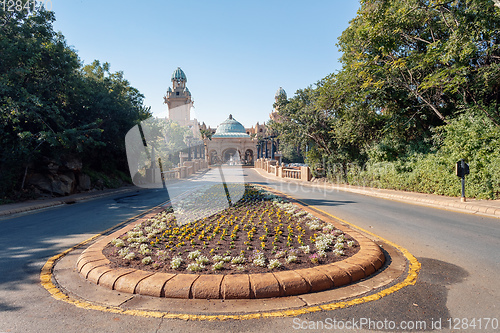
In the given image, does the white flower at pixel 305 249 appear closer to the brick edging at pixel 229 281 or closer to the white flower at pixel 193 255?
the brick edging at pixel 229 281

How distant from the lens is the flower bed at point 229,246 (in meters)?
4.21

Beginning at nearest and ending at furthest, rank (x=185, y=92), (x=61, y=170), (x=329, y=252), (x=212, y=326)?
1. (x=212, y=326)
2. (x=329, y=252)
3. (x=61, y=170)
4. (x=185, y=92)

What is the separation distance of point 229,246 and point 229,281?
5.28 feet

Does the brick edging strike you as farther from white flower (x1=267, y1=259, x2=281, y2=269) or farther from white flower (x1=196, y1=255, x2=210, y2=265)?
white flower (x1=196, y1=255, x2=210, y2=265)

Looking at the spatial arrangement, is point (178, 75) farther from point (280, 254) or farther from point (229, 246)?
point (280, 254)

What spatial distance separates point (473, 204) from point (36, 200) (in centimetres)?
1792

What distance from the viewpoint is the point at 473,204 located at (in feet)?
34.5

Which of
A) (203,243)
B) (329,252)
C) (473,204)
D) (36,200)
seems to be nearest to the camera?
(329,252)

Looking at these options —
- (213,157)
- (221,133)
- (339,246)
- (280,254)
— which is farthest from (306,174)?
(221,133)

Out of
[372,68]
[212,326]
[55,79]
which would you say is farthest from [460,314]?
[55,79]

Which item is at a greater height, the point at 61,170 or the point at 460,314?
the point at 61,170

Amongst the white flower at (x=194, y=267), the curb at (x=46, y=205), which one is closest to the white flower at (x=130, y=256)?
the white flower at (x=194, y=267)

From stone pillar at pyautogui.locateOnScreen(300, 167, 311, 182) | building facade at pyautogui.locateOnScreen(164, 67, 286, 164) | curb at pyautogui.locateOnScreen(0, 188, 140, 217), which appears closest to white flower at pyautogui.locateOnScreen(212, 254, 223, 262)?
curb at pyautogui.locateOnScreen(0, 188, 140, 217)

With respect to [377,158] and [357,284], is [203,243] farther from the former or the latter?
[377,158]
